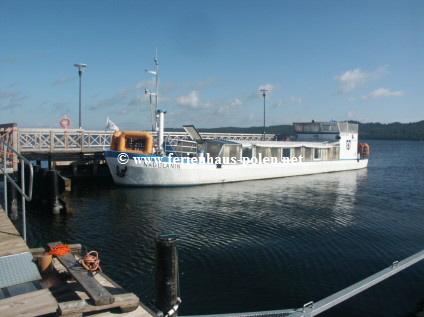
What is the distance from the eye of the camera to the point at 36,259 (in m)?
7.69

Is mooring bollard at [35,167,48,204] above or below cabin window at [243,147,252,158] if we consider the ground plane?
below

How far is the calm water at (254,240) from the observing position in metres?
9.66

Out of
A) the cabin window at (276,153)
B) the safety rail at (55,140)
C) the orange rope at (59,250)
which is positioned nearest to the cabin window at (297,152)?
the cabin window at (276,153)

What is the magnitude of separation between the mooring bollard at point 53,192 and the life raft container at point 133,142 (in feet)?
25.2

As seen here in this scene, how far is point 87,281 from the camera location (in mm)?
6426

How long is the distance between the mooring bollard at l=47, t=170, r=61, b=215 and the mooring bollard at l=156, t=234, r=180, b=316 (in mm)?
12121

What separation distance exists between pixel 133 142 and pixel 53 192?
982 centimetres

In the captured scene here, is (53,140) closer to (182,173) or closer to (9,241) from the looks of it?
(182,173)

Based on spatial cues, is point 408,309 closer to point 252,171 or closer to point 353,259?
point 353,259

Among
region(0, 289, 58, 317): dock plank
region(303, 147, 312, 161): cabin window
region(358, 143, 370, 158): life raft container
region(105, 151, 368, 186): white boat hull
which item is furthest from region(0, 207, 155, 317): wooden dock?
region(358, 143, 370, 158): life raft container

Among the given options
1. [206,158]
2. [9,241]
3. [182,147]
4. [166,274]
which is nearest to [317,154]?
[206,158]

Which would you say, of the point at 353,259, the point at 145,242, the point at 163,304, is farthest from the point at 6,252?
the point at 353,259

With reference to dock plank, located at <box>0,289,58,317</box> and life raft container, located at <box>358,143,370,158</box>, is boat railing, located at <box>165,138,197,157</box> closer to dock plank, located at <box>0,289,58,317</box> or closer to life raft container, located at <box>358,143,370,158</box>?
dock plank, located at <box>0,289,58,317</box>

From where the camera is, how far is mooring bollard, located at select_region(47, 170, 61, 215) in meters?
17.6
